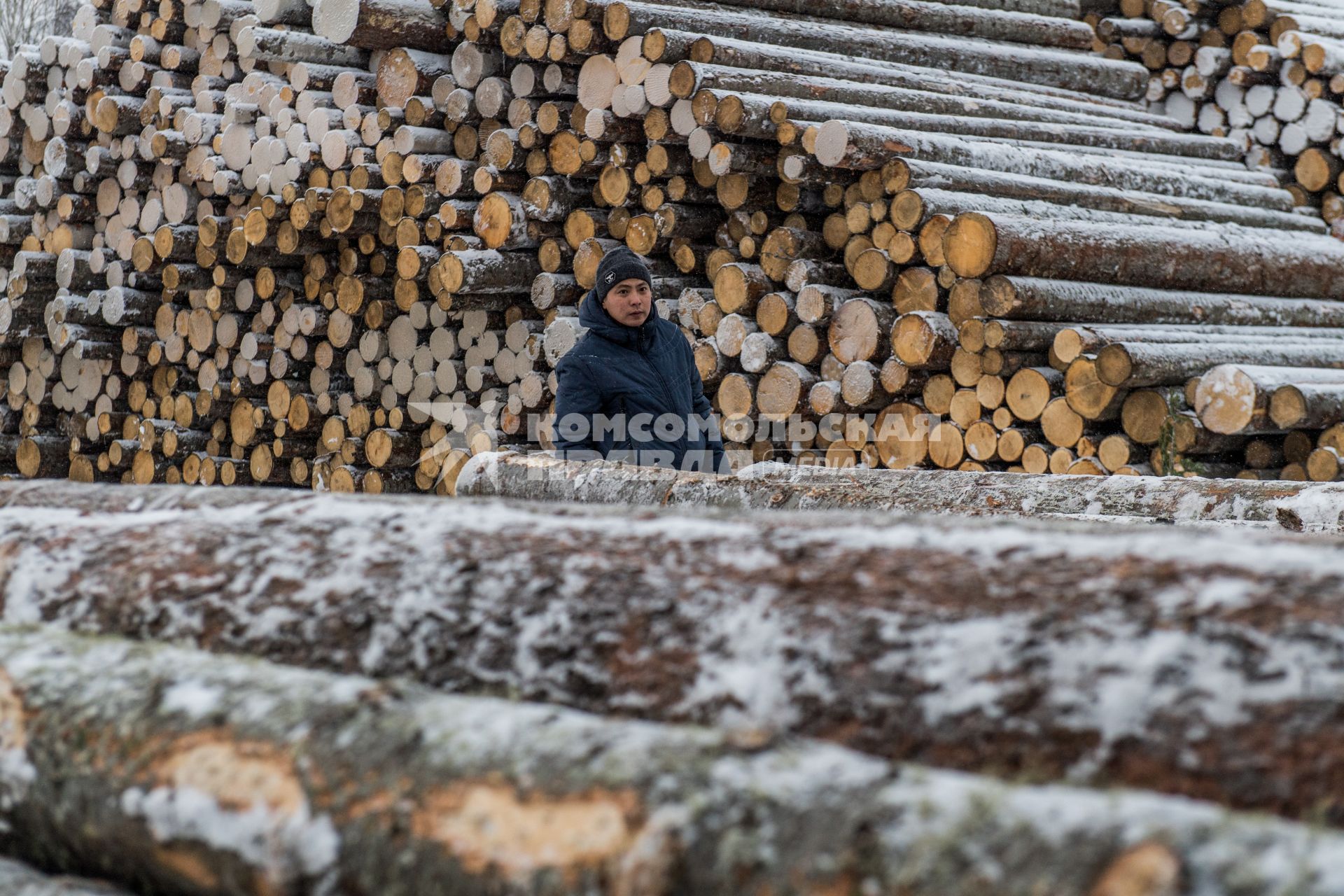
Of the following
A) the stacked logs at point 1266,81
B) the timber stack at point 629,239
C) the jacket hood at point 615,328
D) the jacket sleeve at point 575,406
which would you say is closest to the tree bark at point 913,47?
the timber stack at point 629,239

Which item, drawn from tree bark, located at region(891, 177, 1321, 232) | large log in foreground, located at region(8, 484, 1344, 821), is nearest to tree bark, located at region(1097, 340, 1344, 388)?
tree bark, located at region(891, 177, 1321, 232)

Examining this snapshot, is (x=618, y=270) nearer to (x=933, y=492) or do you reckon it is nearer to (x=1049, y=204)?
(x=933, y=492)

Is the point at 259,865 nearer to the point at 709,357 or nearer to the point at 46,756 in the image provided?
the point at 46,756

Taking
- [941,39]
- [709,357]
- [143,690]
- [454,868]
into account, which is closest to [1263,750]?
[454,868]

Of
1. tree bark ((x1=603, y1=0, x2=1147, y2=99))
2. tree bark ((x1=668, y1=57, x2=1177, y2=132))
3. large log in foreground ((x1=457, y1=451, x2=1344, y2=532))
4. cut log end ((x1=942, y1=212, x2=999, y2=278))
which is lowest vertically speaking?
large log in foreground ((x1=457, y1=451, x2=1344, y2=532))

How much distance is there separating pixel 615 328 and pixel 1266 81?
5.37 meters

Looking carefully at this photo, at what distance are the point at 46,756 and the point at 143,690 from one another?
16 centimetres

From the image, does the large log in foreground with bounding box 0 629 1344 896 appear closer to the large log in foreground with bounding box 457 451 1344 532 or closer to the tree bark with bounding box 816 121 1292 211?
the large log in foreground with bounding box 457 451 1344 532

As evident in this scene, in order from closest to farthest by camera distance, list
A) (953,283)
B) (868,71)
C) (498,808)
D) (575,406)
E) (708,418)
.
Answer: (498,808) → (575,406) → (708,418) → (953,283) → (868,71)

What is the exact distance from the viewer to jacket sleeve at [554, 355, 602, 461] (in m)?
5.23

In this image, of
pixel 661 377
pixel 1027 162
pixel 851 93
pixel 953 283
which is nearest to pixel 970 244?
pixel 953 283

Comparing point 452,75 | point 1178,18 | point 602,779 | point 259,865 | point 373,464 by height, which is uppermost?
point 1178,18

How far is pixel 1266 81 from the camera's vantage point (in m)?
8.85

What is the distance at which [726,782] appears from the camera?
5.06 ft
